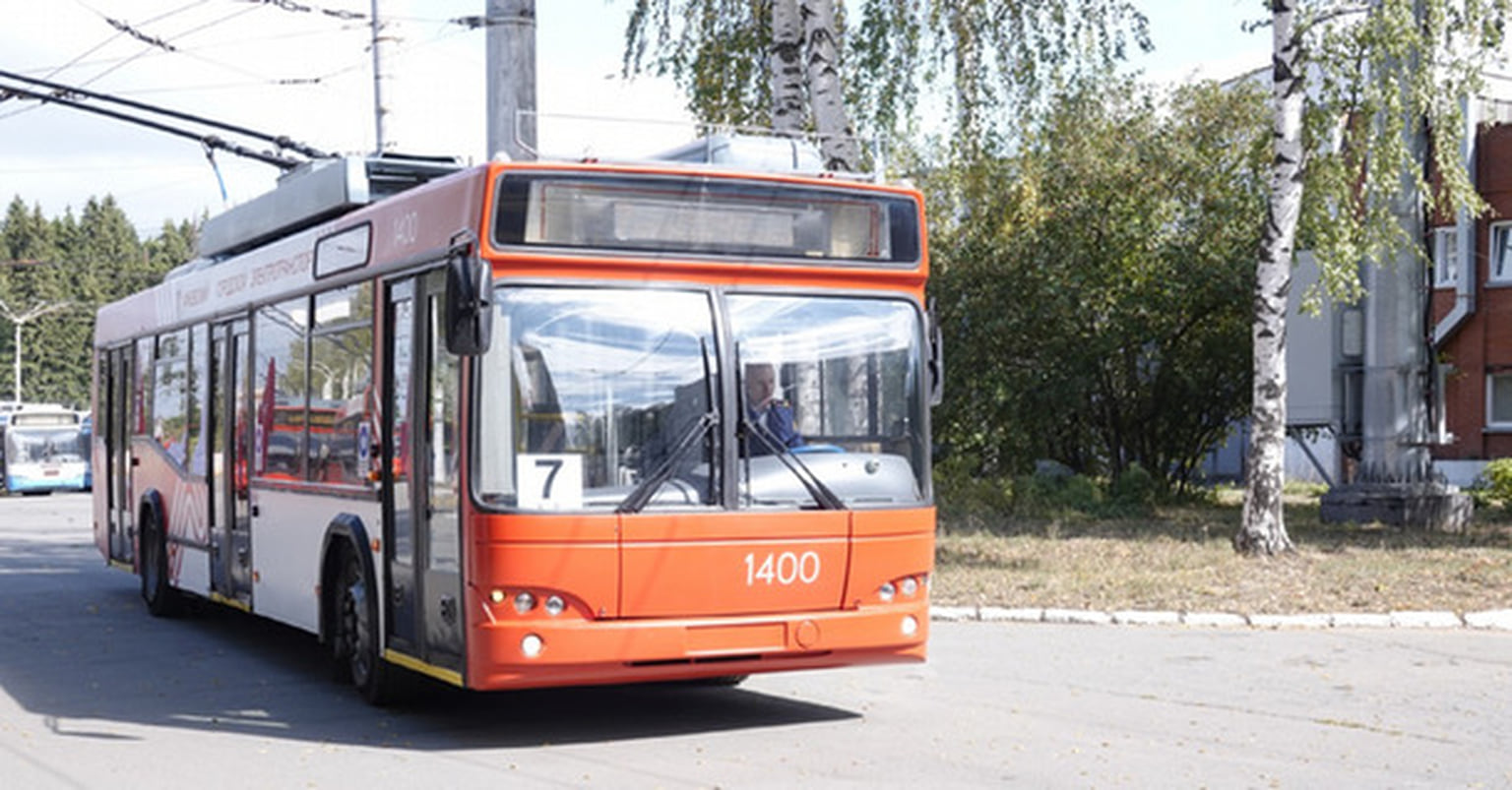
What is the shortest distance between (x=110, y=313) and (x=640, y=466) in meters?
11.3

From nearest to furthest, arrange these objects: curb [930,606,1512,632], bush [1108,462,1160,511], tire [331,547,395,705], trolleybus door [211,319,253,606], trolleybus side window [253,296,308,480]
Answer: tire [331,547,395,705] < trolleybus side window [253,296,308,480] < trolleybus door [211,319,253,606] < curb [930,606,1512,632] < bush [1108,462,1160,511]

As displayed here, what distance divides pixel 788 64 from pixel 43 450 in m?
40.5

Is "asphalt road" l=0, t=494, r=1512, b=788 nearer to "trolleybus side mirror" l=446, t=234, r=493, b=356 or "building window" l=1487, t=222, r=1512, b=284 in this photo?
"trolleybus side mirror" l=446, t=234, r=493, b=356

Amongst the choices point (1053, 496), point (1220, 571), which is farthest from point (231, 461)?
point (1053, 496)

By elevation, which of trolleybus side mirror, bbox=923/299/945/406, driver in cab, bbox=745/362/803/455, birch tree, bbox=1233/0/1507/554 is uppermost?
birch tree, bbox=1233/0/1507/554

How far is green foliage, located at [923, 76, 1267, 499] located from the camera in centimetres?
2789

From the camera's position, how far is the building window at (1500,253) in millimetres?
41031

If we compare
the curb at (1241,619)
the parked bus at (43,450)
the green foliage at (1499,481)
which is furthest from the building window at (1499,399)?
the parked bus at (43,450)

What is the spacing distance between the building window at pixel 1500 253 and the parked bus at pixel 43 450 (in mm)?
37276

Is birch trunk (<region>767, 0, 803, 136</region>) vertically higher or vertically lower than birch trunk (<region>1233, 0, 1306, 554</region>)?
higher

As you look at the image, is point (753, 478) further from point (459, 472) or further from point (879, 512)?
point (459, 472)

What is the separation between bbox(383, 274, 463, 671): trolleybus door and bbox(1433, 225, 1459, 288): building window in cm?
3524

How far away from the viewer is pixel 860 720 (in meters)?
10.5

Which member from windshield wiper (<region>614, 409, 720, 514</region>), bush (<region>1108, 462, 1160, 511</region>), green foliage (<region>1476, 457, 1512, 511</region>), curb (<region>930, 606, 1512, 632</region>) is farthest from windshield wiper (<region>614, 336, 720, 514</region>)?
green foliage (<region>1476, 457, 1512, 511</region>)
